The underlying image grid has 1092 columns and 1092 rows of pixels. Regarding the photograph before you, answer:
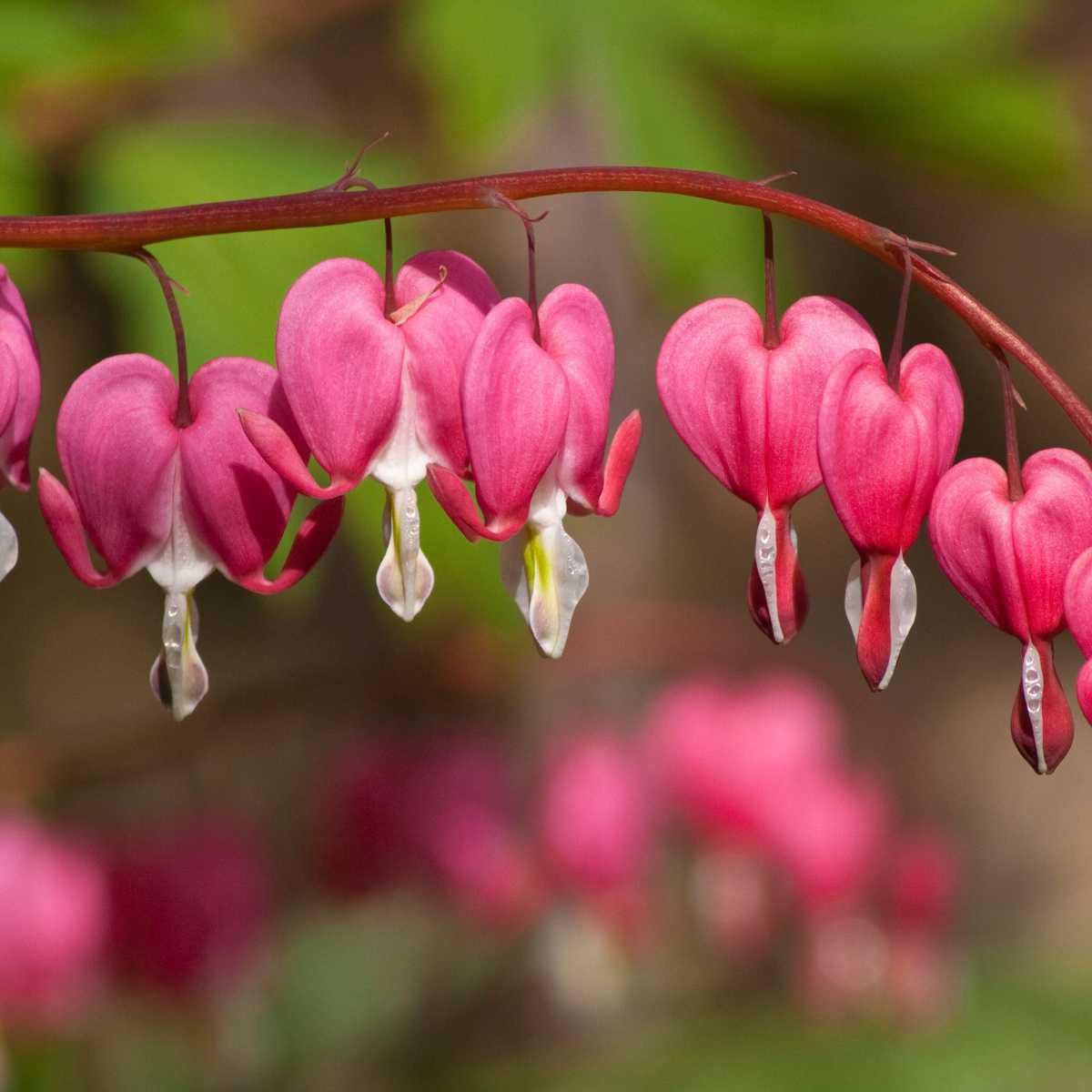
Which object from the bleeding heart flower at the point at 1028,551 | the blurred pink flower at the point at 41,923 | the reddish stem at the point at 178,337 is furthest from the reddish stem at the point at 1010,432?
the blurred pink flower at the point at 41,923

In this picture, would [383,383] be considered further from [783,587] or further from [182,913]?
[182,913]

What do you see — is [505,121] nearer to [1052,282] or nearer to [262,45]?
[262,45]

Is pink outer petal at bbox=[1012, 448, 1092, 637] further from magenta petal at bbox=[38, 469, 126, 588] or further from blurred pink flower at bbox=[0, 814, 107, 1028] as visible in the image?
blurred pink flower at bbox=[0, 814, 107, 1028]

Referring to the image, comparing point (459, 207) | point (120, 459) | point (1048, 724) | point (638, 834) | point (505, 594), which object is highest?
point (459, 207)

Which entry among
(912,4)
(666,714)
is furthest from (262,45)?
(666,714)

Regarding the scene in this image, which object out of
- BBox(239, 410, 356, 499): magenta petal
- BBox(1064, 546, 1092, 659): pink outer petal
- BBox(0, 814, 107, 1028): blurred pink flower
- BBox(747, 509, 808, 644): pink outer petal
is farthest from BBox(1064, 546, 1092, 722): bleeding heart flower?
BBox(0, 814, 107, 1028): blurred pink flower

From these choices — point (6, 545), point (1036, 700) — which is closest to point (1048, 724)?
point (1036, 700)
